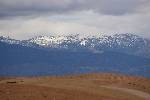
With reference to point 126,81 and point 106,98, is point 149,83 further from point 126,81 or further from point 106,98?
point 106,98

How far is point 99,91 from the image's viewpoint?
53594 mm

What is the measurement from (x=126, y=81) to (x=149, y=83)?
357 centimetres

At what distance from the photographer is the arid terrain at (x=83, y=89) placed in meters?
43.5

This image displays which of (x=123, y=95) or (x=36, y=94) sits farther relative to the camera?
(x=123, y=95)

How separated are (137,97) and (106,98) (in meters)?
6.87

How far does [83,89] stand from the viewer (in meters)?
53.0

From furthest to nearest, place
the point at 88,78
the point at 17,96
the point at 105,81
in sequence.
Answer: the point at 88,78, the point at 105,81, the point at 17,96

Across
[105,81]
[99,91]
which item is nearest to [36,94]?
[99,91]

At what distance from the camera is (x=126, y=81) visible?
223 ft

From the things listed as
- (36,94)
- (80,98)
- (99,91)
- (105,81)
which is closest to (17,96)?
(36,94)

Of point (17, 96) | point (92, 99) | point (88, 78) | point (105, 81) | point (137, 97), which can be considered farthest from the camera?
point (88, 78)

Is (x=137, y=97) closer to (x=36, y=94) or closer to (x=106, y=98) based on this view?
(x=106, y=98)

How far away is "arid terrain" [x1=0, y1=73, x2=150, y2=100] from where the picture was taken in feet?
143

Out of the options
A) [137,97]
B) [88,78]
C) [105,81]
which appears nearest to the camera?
[137,97]
